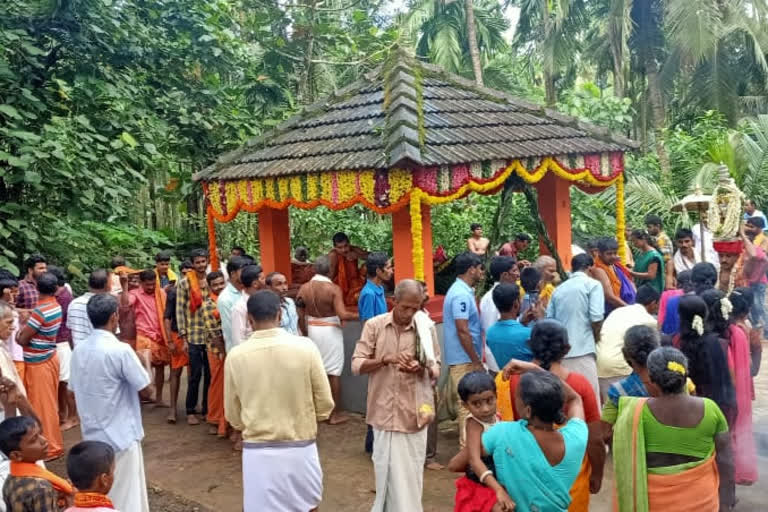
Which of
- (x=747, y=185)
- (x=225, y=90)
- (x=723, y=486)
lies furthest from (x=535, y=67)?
(x=723, y=486)

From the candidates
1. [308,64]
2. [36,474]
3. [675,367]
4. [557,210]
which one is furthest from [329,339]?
[308,64]

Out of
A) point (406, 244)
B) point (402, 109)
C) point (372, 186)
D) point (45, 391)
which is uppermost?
point (402, 109)

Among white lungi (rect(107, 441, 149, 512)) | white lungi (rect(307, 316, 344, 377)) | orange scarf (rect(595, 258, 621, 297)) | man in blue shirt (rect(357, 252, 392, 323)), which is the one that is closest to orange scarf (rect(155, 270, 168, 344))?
white lungi (rect(307, 316, 344, 377))

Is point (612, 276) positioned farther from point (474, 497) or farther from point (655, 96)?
point (655, 96)

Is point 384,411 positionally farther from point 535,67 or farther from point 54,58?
point 535,67

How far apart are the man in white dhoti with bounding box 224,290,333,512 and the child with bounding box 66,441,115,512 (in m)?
0.82

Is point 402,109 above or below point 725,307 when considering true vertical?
above

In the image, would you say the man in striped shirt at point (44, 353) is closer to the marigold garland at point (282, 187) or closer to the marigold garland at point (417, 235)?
the marigold garland at point (282, 187)

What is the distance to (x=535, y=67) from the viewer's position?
2894 centimetres

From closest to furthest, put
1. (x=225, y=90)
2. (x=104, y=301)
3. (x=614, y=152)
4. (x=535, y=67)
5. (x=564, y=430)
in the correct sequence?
1. (x=564, y=430)
2. (x=104, y=301)
3. (x=614, y=152)
4. (x=225, y=90)
5. (x=535, y=67)

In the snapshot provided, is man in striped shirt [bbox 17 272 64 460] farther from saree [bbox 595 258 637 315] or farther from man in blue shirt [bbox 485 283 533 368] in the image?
saree [bbox 595 258 637 315]

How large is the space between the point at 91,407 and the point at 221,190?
4813 mm

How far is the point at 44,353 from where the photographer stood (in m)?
6.20

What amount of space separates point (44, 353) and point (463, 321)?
142 inches
